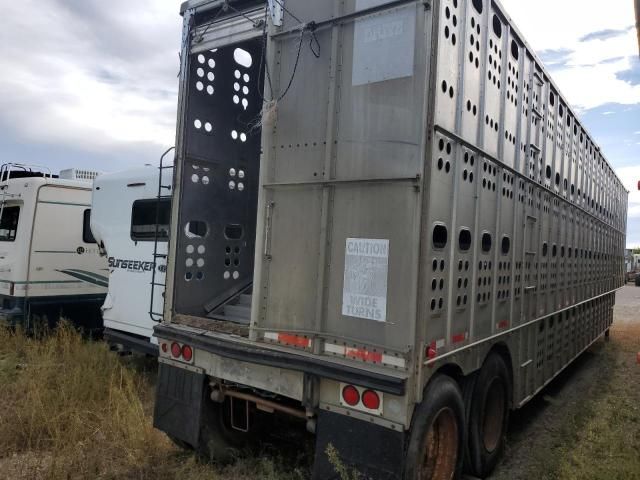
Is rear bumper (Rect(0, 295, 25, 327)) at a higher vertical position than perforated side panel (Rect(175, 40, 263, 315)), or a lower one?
lower

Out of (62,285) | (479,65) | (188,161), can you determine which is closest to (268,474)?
(188,161)

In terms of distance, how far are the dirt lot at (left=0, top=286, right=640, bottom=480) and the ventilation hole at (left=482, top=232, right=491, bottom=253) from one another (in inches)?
70.5

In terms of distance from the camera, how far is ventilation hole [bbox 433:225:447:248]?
3219mm

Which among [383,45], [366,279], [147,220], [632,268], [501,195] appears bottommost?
[366,279]

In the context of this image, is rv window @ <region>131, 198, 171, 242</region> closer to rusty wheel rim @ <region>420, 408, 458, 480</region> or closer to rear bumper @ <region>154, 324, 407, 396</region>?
rear bumper @ <region>154, 324, 407, 396</region>

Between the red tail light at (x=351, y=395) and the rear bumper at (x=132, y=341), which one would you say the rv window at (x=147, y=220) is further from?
the red tail light at (x=351, y=395)

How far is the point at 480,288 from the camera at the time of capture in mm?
3955

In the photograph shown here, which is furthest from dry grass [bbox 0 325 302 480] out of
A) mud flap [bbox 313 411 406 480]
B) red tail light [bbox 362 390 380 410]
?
red tail light [bbox 362 390 380 410]

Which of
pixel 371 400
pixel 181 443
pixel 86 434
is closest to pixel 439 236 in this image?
pixel 371 400

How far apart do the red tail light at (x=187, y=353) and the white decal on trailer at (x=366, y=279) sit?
150 cm

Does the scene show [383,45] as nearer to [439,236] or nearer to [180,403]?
[439,236]

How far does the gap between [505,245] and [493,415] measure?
1.50 meters

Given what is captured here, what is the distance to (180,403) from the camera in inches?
163

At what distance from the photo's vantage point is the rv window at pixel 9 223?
28.9 feet
